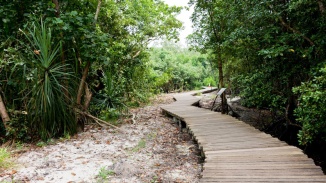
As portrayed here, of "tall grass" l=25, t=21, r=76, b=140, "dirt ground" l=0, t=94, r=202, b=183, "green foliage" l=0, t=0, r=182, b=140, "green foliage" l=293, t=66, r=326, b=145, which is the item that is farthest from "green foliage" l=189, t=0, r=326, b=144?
"tall grass" l=25, t=21, r=76, b=140

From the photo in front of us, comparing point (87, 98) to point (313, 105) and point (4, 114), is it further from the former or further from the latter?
point (313, 105)

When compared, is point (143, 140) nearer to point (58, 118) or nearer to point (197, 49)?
point (58, 118)

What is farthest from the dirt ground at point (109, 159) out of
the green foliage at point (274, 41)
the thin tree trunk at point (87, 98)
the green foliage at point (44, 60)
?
the green foliage at point (274, 41)

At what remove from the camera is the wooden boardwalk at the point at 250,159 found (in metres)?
2.79

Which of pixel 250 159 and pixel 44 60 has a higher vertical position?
pixel 44 60

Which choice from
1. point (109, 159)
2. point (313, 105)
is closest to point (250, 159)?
point (313, 105)

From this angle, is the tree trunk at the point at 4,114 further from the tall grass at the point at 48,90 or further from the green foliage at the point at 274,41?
the green foliage at the point at 274,41

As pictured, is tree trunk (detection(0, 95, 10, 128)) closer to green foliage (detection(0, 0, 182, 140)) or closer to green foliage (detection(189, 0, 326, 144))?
green foliage (detection(0, 0, 182, 140))

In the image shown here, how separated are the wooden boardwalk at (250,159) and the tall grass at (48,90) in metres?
3.02

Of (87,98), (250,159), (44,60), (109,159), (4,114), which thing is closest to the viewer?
(250,159)

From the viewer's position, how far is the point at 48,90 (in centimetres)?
445

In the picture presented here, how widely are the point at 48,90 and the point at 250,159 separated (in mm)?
3935

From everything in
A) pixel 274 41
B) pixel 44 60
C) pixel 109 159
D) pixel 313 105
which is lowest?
pixel 109 159

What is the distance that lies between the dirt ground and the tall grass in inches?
14.9
